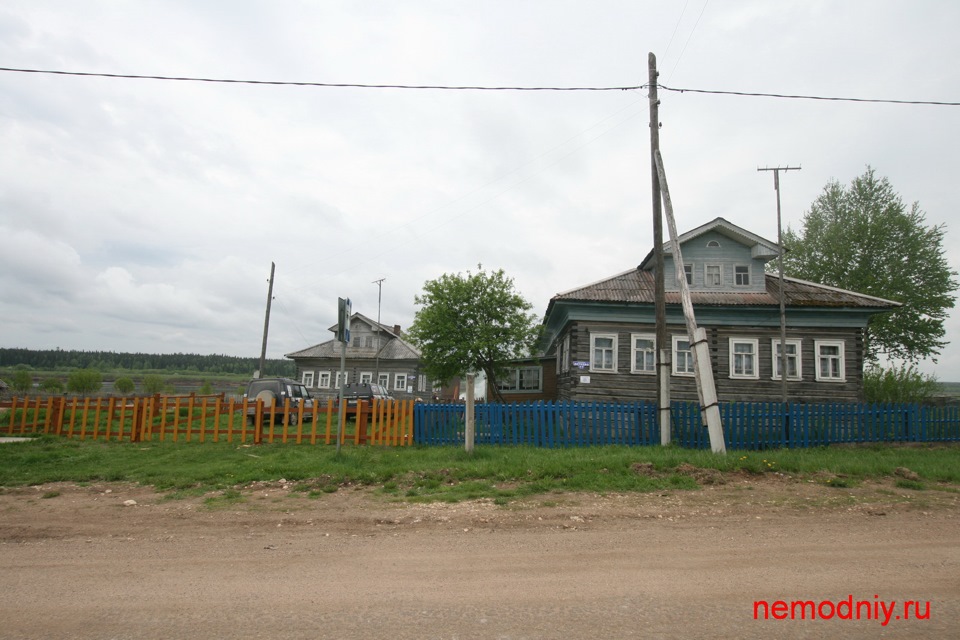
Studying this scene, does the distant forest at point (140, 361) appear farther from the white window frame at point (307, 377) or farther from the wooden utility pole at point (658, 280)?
the wooden utility pole at point (658, 280)

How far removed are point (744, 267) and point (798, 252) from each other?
18.6 metres

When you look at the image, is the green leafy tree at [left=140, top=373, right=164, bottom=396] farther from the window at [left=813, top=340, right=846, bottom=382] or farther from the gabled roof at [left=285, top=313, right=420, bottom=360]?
the window at [left=813, top=340, right=846, bottom=382]

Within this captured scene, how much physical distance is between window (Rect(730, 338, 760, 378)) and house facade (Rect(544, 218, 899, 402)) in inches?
1.4

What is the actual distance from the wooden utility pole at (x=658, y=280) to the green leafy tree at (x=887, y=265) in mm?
26870

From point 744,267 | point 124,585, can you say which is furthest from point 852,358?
point 124,585

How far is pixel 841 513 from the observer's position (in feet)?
23.0

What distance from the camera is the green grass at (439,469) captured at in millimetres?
8523

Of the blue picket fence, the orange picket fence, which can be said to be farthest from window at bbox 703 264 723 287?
the orange picket fence

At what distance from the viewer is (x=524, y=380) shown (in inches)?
1342

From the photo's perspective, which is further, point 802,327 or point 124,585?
point 802,327

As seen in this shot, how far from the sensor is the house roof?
836 inches

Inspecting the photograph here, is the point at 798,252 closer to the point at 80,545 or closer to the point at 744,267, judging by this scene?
the point at 744,267

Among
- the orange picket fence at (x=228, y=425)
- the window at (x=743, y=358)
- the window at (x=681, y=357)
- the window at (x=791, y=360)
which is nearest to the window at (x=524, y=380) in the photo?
the window at (x=681, y=357)

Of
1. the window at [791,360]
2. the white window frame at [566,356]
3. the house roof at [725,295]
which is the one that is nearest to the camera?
the house roof at [725,295]
